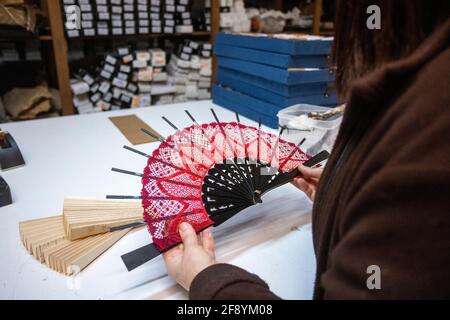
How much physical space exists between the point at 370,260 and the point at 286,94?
1.08 m

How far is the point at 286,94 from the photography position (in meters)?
1.40

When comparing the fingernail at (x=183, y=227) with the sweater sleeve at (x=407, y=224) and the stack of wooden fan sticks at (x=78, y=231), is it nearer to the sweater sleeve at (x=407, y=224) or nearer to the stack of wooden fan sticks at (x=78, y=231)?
the stack of wooden fan sticks at (x=78, y=231)

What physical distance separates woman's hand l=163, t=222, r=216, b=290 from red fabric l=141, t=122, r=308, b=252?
0.6 inches

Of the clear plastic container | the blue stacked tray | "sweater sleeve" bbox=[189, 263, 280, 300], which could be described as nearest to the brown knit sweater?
"sweater sleeve" bbox=[189, 263, 280, 300]

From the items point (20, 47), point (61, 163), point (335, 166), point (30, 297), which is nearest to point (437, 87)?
point (335, 166)

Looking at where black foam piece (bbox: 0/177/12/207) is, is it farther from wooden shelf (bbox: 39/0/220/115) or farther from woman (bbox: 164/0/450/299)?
wooden shelf (bbox: 39/0/220/115)

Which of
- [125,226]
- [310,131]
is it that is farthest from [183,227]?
[310,131]

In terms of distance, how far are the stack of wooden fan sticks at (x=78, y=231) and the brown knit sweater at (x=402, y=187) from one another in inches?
18.2

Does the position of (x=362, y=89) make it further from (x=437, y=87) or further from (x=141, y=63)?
(x=141, y=63)

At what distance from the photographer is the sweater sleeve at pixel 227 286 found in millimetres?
508

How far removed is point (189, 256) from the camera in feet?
2.01

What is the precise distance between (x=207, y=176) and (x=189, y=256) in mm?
243

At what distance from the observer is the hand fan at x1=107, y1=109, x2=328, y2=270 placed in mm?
691

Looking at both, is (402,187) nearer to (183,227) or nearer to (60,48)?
(183,227)
